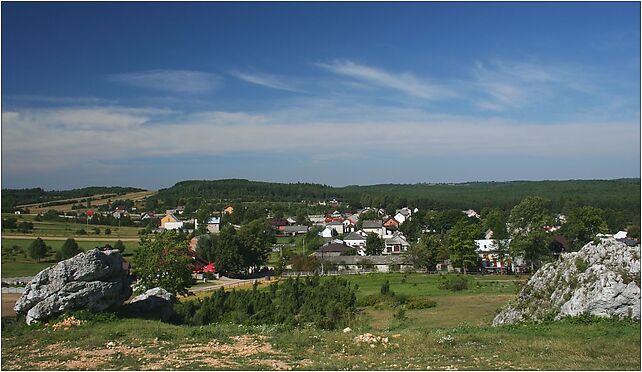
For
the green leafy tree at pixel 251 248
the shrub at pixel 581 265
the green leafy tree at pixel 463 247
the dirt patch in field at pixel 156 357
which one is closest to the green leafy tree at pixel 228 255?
the green leafy tree at pixel 251 248

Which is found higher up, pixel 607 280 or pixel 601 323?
pixel 607 280

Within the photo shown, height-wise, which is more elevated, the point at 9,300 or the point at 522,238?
the point at 522,238

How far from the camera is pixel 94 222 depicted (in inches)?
4274

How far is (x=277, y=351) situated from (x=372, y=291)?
32.0 m

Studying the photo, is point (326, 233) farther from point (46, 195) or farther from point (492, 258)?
point (46, 195)

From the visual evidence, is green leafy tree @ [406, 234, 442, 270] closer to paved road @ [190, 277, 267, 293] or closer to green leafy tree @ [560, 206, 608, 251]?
green leafy tree @ [560, 206, 608, 251]

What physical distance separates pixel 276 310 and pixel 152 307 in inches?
295

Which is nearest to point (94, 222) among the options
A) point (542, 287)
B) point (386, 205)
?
point (386, 205)

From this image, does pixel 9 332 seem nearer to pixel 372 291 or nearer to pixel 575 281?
pixel 575 281

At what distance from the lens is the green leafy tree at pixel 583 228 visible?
2606 inches

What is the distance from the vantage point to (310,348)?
45.3 ft

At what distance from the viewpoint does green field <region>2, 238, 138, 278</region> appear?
55.0 m

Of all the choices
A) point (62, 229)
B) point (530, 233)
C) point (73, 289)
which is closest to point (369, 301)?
point (73, 289)

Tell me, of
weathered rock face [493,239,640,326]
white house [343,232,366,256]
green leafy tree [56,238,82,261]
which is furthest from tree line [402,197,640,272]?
green leafy tree [56,238,82,261]
